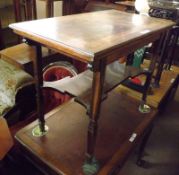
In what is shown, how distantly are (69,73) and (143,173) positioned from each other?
106 cm

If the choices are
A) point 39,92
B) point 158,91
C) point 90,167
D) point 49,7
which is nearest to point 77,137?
point 90,167

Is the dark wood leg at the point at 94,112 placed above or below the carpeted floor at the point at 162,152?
above

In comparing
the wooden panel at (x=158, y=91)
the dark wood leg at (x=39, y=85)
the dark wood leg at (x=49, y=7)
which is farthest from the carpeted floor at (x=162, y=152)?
the dark wood leg at (x=49, y=7)

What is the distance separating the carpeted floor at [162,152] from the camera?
1488 mm

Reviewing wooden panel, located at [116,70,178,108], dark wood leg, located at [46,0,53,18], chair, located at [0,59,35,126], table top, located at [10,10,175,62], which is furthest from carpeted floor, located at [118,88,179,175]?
dark wood leg, located at [46,0,53,18]

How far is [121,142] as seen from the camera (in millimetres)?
1067

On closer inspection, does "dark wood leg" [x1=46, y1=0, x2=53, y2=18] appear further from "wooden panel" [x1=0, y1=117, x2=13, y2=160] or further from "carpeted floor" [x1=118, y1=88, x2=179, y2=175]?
A: "carpeted floor" [x1=118, y1=88, x2=179, y2=175]

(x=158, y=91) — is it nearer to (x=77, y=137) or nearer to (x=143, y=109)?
(x=143, y=109)

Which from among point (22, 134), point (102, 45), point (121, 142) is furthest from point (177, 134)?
point (102, 45)

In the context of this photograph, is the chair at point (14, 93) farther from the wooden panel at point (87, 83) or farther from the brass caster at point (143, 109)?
the brass caster at point (143, 109)

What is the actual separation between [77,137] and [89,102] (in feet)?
1.05

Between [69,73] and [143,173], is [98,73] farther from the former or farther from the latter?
[69,73]

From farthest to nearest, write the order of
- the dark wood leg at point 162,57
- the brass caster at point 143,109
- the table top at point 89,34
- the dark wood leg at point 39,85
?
the dark wood leg at point 162,57 < the brass caster at point 143,109 < the dark wood leg at point 39,85 < the table top at point 89,34

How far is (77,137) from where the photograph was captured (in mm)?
1065
